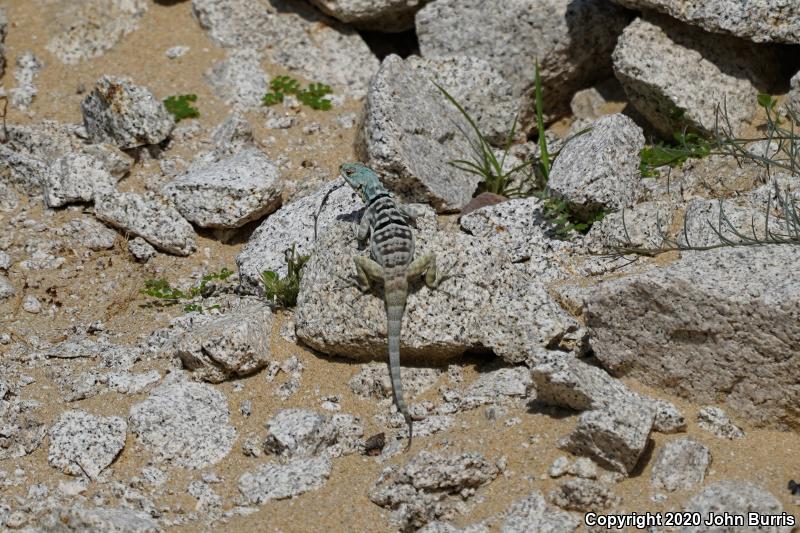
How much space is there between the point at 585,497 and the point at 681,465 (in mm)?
598

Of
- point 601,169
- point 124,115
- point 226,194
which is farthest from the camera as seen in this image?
point 124,115

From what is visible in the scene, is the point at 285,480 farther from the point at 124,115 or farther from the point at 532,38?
the point at 532,38

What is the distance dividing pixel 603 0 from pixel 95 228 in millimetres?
4930

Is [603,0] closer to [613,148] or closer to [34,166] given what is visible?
[613,148]

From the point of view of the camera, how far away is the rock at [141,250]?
8.02 metres

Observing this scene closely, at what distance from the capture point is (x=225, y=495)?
5.88m

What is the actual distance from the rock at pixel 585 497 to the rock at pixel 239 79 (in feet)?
17.6

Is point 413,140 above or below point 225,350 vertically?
above

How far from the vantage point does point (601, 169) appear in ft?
24.3

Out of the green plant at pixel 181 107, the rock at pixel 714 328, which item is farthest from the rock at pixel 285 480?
the green plant at pixel 181 107

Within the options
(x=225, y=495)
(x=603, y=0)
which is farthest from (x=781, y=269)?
(x=603, y=0)

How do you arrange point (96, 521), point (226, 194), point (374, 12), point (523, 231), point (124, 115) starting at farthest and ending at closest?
1. point (374, 12)
2. point (124, 115)
3. point (226, 194)
4. point (523, 231)
5. point (96, 521)

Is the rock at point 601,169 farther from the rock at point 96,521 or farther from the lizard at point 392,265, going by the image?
the rock at point 96,521

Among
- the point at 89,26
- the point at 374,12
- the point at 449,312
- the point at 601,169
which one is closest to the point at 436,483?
the point at 449,312
